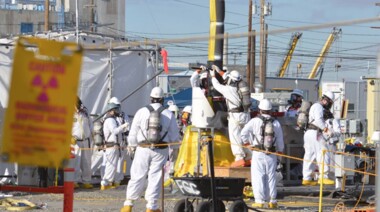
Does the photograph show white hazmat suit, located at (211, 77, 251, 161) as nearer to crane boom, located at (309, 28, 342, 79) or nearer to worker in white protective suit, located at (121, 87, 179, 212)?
worker in white protective suit, located at (121, 87, 179, 212)

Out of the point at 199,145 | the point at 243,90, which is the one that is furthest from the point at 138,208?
the point at 243,90

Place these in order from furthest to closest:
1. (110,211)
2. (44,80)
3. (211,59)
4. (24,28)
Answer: (24,28) → (211,59) → (110,211) → (44,80)

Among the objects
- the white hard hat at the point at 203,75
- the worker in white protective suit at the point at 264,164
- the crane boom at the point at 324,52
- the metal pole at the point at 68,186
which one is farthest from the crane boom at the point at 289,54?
the metal pole at the point at 68,186

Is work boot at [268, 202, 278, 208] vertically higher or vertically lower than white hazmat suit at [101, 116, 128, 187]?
lower

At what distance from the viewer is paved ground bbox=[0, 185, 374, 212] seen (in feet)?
62.6

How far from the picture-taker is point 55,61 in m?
8.93

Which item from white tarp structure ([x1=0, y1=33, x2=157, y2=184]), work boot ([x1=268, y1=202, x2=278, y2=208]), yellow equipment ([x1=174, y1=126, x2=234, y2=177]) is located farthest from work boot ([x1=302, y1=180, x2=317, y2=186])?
white tarp structure ([x1=0, y1=33, x2=157, y2=184])

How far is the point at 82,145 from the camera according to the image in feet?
79.3

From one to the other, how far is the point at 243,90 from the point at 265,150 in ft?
9.26

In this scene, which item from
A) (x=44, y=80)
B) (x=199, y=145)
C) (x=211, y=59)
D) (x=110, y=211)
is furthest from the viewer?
(x=211, y=59)

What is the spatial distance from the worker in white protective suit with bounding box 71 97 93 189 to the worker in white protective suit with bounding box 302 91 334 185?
15.9 ft

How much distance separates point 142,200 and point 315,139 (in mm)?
4297

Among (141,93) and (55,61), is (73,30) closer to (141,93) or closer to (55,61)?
(141,93)

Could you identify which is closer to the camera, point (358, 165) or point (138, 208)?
point (138, 208)
